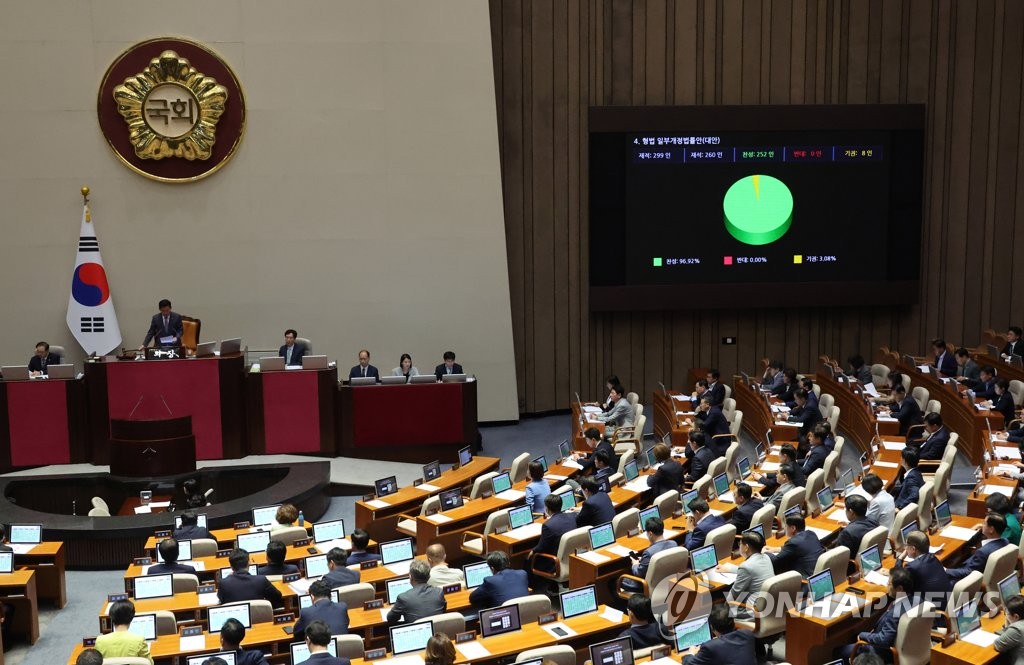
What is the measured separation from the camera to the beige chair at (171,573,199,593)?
8.50 m

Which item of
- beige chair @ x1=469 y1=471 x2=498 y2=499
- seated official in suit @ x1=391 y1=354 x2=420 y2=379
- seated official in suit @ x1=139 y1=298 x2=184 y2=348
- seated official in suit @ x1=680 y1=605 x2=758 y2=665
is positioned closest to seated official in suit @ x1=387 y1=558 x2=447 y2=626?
seated official in suit @ x1=680 y1=605 x2=758 y2=665

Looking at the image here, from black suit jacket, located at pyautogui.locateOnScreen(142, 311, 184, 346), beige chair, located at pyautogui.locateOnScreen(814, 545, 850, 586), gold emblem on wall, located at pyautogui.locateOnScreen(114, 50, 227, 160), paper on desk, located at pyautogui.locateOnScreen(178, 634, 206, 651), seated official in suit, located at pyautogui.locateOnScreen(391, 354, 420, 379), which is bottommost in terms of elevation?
paper on desk, located at pyautogui.locateOnScreen(178, 634, 206, 651)

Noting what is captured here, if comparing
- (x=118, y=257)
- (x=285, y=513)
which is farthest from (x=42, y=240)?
(x=285, y=513)

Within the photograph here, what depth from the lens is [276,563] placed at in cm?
878

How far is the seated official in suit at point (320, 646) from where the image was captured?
6449 mm

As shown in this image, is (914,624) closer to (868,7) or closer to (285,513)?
(285,513)

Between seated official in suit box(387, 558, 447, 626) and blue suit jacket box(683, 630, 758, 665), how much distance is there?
1.97 metres

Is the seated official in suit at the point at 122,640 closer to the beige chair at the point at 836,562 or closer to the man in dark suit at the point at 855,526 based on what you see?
the beige chair at the point at 836,562

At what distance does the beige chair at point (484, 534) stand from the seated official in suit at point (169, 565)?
251 cm

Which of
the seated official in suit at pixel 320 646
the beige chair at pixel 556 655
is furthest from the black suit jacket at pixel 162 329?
the beige chair at pixel 556 655

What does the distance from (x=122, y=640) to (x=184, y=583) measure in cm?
153

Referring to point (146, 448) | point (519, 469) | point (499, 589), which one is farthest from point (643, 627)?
point (146, 448)

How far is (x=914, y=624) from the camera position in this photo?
22.6 ft

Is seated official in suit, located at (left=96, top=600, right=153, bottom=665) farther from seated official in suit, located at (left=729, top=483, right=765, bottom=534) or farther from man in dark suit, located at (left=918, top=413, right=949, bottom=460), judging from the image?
man in dark suit, located at (left=918, top=413, right=949, bottom=460)
